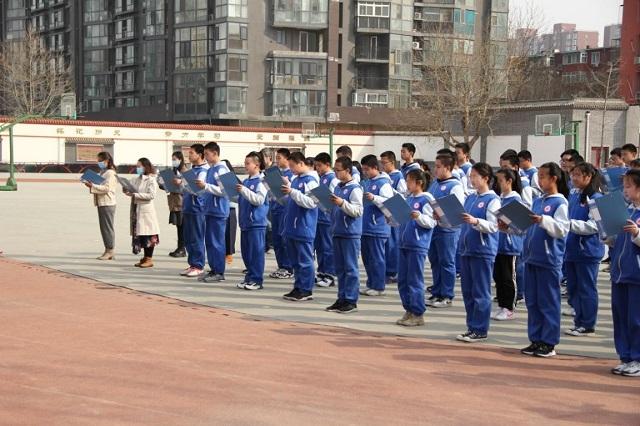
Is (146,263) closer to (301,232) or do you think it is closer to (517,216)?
(301,232)

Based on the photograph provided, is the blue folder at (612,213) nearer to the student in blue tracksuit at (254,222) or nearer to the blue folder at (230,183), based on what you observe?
the student in blue tracksuit at (254,222)

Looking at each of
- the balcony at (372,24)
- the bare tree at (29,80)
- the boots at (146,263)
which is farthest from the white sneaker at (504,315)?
the bare tree at (29,80)

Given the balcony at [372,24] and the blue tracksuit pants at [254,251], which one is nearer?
the blue tracksuit pants at [254,251]

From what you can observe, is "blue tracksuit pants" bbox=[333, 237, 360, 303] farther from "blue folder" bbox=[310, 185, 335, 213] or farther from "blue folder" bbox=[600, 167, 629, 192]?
"blue folder" bbox=[600, 167, 629, 192]

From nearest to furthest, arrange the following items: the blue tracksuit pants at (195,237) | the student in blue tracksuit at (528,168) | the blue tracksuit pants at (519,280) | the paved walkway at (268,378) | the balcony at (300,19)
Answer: the paved walkway at (268,378) → the blue tracksuit pants at (519,280) → the student in blue tracksuit at (528,168) → the blue tracksuit pants at (195,237) → the balcony at (300,19)

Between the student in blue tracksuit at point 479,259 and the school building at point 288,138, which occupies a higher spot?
the school building at point 288,138

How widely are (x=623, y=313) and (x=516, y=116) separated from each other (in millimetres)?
43048

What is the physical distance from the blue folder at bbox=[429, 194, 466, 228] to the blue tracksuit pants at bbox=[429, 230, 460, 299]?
7.67 ft

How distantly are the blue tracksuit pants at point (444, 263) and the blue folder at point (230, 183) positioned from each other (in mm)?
2698

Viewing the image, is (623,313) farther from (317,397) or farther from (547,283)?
(317,397)

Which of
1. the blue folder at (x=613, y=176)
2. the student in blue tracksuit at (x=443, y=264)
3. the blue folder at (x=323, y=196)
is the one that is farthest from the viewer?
the blue folder at (x=613, y=176)

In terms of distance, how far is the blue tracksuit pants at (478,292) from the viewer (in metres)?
9.09

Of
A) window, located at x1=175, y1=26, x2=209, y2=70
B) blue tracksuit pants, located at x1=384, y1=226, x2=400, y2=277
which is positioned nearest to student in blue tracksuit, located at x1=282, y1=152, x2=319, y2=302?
blue tracksuit pants, located at x1=384, y1=226, x2=400, y2=277

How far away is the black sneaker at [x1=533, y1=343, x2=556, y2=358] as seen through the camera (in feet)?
27.7
